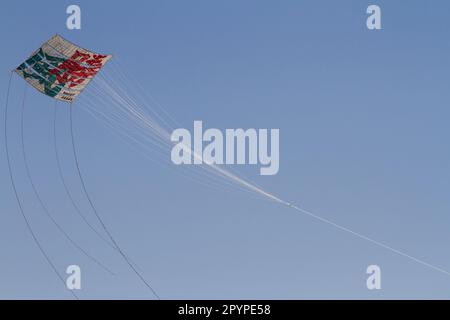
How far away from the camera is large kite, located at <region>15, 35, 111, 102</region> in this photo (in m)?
50.5

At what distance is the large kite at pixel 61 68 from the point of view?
166 feet

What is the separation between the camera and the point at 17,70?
51.4 meters

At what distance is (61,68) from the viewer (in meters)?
52.2
